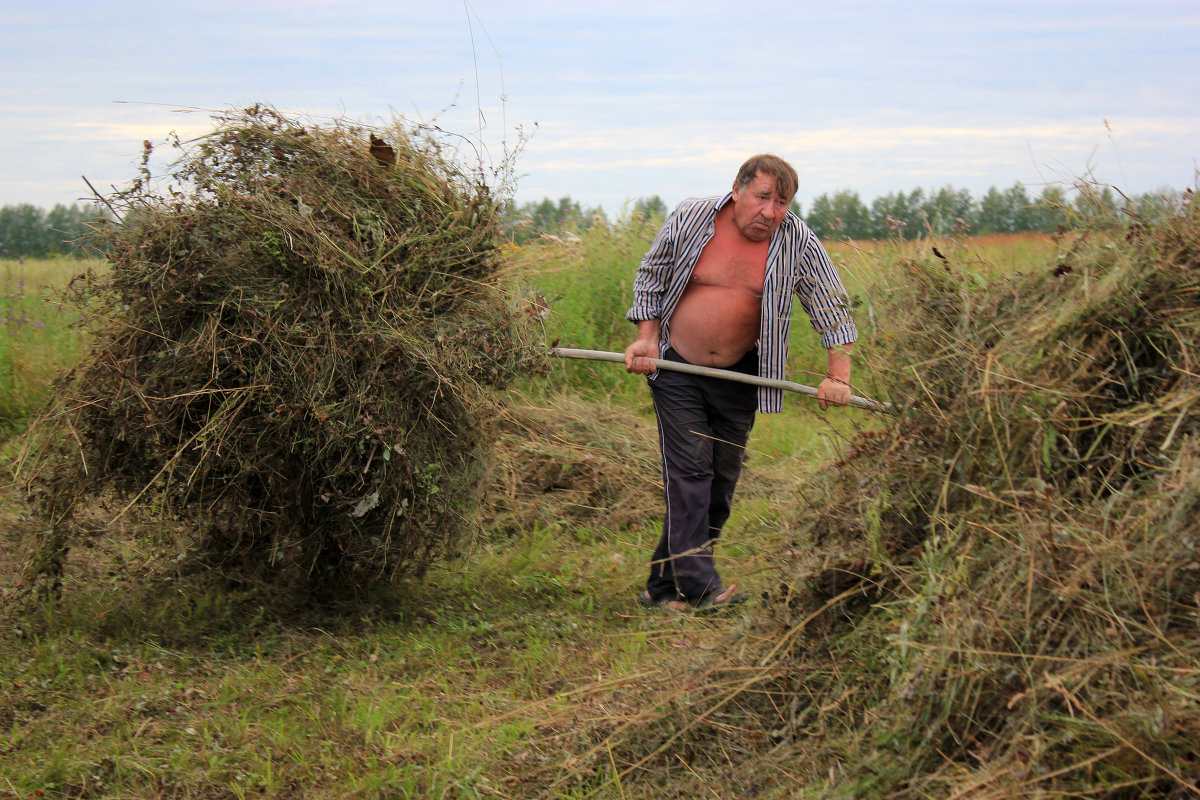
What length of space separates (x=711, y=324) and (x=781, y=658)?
209 cm

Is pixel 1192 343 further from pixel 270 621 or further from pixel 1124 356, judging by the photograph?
pixel 270 621

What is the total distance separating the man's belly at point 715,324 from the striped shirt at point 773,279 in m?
0.08

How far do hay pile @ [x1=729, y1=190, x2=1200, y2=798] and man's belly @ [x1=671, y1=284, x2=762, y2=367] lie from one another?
52.7 inches

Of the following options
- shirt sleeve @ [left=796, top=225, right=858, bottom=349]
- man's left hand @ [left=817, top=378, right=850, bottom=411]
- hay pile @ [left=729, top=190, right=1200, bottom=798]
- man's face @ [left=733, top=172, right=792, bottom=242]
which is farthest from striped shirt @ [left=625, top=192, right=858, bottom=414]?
hay pile @ [left=729, top=190, right=1200, bottom=798]

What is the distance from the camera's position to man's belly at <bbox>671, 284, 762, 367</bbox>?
16.4 feet

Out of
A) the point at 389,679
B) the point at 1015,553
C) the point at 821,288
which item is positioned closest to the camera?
the point at 1015,553

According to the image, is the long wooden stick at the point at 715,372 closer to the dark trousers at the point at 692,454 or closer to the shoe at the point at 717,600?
the dark trousers at the point at 692,454

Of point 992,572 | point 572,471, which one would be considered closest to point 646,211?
point 572,471

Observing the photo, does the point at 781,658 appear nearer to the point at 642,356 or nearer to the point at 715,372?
the point at 715,372

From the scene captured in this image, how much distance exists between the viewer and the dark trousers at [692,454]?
4.98 metres

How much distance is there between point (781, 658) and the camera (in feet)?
10.8

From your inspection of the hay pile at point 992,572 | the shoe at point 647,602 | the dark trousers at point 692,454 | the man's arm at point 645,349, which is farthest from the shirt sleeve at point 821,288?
the shoe at point 647,602

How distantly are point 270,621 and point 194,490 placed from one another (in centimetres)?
79

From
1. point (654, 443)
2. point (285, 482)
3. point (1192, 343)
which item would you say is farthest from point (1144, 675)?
point (654, 443)
